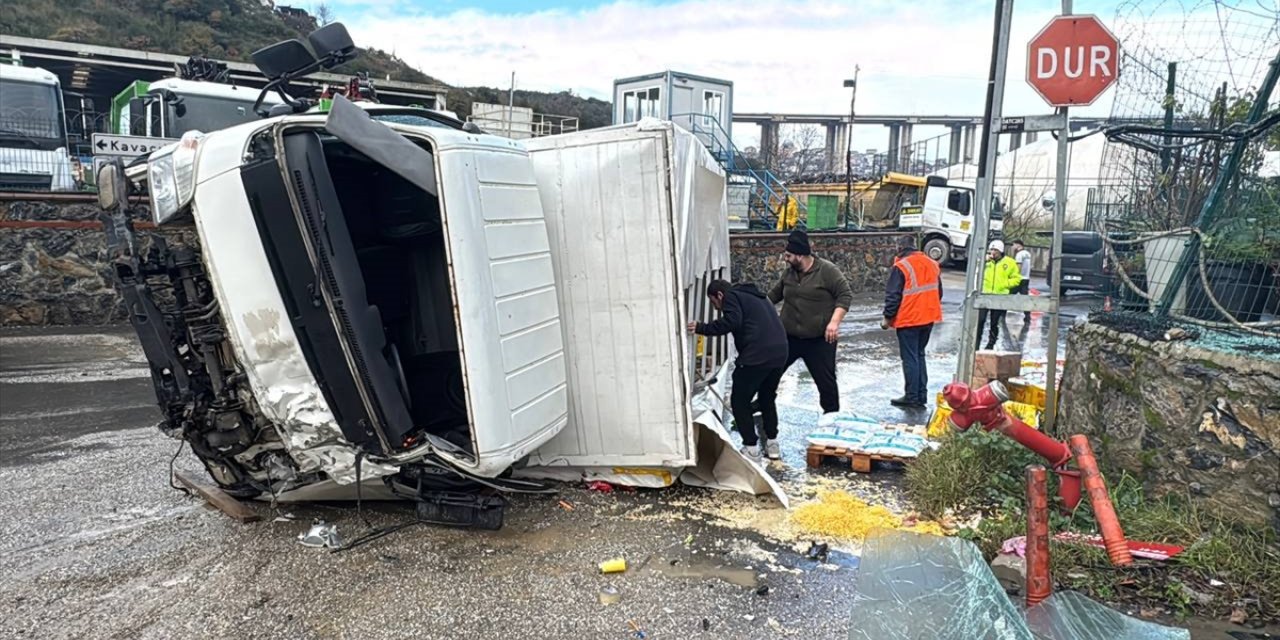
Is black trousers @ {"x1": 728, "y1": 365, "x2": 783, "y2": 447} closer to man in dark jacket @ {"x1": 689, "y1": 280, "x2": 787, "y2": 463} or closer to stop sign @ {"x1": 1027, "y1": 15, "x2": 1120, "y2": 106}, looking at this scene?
man in dark jacket @ {"x1": 689, "y1": 280, "x2": 787, "y2": 463}

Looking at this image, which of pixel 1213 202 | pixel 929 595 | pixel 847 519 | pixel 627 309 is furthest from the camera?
pixel 1213 202

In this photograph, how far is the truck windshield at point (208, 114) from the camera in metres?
11.0

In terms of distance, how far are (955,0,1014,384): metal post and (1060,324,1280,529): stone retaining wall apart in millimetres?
903

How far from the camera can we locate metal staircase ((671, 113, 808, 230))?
62.9 feet

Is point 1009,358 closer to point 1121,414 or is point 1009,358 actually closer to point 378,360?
point 1121,414

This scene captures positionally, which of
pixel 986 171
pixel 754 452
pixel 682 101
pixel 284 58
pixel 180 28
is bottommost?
pixel 754 452

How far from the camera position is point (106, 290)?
405 inches

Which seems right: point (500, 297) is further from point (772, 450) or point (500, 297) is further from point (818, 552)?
point (772, 450)

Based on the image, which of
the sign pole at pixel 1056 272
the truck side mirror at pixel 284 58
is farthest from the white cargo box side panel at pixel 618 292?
the sign pole at pixel 1056 272

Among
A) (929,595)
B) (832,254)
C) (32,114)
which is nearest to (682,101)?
(832,254)

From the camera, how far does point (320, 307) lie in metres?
3.32

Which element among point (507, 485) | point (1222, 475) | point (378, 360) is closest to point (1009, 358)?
point (1222, 475)

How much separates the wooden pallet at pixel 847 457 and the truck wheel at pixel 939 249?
17.8 meters

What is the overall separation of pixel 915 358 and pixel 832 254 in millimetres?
10263
